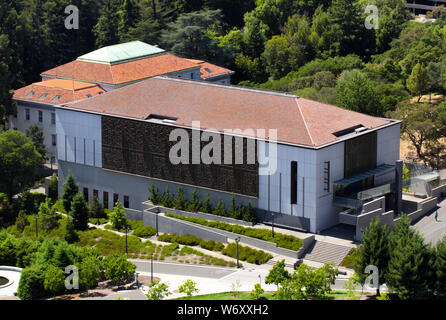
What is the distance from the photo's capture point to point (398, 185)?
3912 inches

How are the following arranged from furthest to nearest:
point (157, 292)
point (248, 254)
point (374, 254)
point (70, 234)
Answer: point (70, 234)
point (248, 254)
point (157, 292)
point (374, 254)

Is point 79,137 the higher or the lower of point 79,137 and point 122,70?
the lower

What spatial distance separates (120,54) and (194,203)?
40034 millimetres

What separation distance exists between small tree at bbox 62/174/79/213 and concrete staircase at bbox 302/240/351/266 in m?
31.0

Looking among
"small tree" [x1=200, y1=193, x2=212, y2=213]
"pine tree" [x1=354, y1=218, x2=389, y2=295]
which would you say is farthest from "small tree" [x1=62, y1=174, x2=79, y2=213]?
"pine tree" [x1=354, y1=218, x2=389, y2=295]

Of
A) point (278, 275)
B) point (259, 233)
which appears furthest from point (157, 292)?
point (259, 233)

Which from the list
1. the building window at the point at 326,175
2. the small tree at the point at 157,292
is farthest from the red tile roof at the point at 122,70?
the small tree at the point at 157,292

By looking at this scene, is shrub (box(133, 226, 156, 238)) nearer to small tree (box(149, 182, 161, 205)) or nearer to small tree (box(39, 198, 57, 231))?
small tree (box(149, 182, 161, 205))

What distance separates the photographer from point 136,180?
355 ft

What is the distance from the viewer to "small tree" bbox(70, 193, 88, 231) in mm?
104812

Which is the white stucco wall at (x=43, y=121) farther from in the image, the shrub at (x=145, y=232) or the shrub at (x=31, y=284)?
the shrub at (x=31, y=284)

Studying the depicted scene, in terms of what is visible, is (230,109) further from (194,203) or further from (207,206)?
(194,203)

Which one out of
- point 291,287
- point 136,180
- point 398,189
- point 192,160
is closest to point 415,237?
point 291,287

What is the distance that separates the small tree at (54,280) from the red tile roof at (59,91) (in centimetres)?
3996
